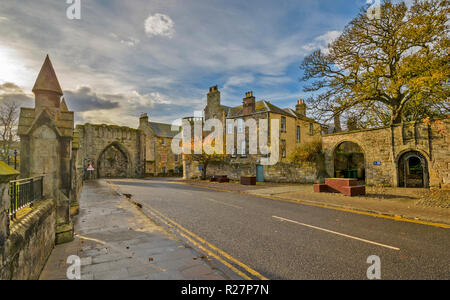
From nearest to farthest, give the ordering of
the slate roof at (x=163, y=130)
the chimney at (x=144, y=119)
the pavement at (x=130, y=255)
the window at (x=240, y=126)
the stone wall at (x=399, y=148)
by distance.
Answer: the pavement at (x=130, y=255) < the stone wall at (x=399, y=148) < the window at (x=240, y=126) < the chimney at (x=144, y=119) < the slate roof at (x=163, y=130)

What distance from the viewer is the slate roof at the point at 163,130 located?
164 feet

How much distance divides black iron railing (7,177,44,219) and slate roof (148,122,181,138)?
4504 centimetres

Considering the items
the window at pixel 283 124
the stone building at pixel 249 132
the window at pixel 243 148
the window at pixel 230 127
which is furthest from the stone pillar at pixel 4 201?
the window at pixel 230 127

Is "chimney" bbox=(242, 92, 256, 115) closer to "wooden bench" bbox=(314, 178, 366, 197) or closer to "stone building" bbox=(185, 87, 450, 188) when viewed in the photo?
"stone building" bbox=(185, 87, 450, 188)

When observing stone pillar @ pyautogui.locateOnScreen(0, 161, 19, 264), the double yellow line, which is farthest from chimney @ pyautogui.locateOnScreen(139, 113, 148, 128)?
stone pillar @ pyautogui.locateOnScreen(0, 161, 19, 264)

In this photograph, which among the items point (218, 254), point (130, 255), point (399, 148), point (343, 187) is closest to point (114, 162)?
point (343, 187)

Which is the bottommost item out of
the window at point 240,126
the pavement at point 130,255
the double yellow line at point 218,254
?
the double yellow line at point 218,254

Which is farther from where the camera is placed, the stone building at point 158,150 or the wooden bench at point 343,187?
the stone building at point 158,150

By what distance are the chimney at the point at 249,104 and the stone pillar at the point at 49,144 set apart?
24.9 metres

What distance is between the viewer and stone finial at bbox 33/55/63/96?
19.8ft

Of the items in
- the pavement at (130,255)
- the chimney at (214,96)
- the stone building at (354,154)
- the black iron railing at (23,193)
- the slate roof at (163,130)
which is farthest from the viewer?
the slate roof at (163,130)

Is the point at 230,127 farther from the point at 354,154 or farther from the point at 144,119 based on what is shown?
the point at 144,119

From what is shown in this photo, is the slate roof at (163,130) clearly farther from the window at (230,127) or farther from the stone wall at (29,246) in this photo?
the stone wall at (29,246)
